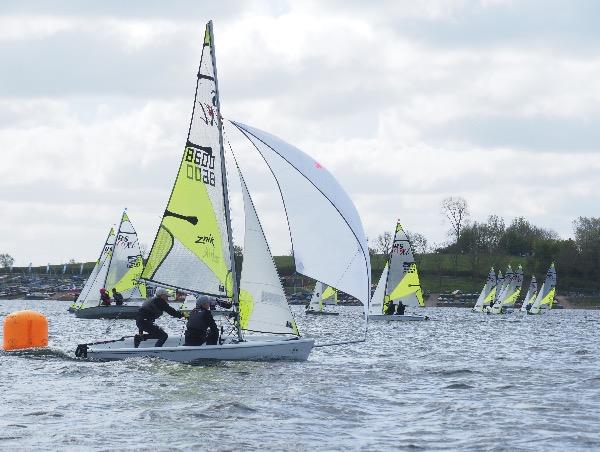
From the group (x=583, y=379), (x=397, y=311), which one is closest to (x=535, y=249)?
(x=397, y=311)

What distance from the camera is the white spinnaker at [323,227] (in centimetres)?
2228

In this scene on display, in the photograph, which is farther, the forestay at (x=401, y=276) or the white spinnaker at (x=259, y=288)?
the forestay at (x=401, y=276)

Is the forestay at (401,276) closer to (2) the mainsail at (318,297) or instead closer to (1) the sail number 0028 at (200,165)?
(2) the mainsail at (318,297)

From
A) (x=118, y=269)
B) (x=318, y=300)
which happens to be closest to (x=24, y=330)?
(x=118, y=269)

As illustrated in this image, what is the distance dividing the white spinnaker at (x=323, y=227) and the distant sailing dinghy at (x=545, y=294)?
69135 millimetres

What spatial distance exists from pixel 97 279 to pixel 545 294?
46.5 m

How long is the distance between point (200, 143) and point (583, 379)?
9855 millimetres

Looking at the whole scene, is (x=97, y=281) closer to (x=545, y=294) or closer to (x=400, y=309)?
Result: (x=400, y=309)

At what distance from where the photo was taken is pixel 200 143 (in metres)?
24.3

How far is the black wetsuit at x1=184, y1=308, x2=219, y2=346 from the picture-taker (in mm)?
22766

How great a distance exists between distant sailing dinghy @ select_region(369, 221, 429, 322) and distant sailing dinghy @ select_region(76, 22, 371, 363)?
121 feet

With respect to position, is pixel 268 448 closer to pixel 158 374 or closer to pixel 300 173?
pixel 158 374

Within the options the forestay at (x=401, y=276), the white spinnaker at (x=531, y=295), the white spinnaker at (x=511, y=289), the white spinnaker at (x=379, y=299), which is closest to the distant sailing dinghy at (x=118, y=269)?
the white spinnaker at (x=379, y=299)

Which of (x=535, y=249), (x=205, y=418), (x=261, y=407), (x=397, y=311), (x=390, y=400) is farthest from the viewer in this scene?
(x=535, y=249)
